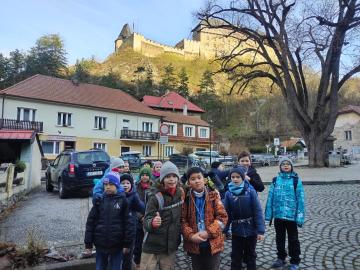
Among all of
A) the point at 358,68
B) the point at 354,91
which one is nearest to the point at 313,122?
the point at 358,68

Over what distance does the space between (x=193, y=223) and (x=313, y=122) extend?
82.1 ft

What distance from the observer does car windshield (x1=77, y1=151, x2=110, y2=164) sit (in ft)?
41.0

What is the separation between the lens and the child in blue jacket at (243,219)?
4.20 meters

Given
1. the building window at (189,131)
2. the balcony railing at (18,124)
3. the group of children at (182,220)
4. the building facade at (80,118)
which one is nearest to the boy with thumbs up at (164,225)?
the group of children at (182,220)

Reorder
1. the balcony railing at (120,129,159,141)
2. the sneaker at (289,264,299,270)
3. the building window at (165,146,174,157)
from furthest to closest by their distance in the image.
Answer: the building window at (165,146,174,157) < the balcony railing at (120,129,159,141) < the sneaker at (289,264,299,270)

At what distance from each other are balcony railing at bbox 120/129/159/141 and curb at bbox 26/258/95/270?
38054 mm

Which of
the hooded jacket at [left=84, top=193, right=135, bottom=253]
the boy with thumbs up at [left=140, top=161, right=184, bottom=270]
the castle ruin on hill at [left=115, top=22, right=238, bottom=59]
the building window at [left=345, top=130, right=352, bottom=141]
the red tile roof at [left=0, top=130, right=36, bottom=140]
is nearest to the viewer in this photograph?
the boy with thumbs up at [left=140, top=161, right=184, bottom=270]

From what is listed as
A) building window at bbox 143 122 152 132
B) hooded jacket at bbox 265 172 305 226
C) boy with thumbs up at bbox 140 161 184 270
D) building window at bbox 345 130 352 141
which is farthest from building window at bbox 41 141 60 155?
building window at bbox 345 130 352 141

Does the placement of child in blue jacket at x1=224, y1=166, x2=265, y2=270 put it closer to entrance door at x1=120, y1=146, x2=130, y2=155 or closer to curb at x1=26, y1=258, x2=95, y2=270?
curb at x1=26, y1=258, x2=95, y2=270

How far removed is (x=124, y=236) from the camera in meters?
3.83

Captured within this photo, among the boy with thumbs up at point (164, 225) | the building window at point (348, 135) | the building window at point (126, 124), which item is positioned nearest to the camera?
the boy with thumbs up at point (164, 225)

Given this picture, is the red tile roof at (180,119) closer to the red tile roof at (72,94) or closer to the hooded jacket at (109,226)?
the red tile roof at (72,94)

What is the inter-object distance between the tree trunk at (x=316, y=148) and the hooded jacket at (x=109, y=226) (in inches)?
978

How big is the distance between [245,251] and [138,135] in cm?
3972
